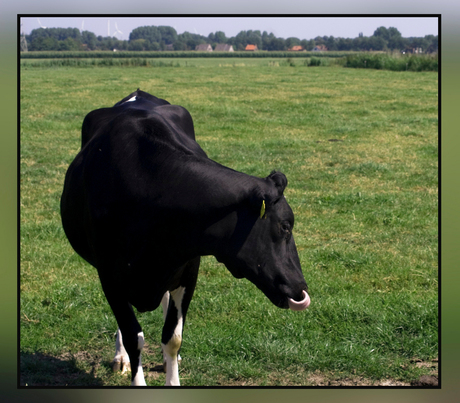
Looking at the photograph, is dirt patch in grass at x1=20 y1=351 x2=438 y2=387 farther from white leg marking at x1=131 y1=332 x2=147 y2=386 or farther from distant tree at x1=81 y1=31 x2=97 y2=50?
distant tree at x1=81 y1=31 x2=97 y2=50

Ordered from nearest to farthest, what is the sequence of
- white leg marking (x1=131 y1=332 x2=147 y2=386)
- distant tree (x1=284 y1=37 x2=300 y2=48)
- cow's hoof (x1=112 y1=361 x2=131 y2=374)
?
1. white leg marking (x1=131 y1=332 x2=147 y2=386)
2. cow's hoof (x1=112 y1=361 x2=131 y2=374)
3. distant tree (x1=284 y1=37 x2=300 y2=48)

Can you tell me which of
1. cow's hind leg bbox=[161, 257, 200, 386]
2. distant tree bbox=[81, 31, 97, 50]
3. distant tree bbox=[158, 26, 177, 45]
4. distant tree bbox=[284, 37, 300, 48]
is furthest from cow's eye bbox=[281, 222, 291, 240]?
distant tree bbox=[284, 37, 300, 48]

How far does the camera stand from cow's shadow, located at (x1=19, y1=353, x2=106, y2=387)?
178 inches

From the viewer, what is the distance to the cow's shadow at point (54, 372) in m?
4.52

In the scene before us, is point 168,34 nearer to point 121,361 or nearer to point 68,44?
point 68,44

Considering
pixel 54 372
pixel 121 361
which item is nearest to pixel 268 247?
pixel 121 361

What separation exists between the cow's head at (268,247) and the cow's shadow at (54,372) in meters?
1.89

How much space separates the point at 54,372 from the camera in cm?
464

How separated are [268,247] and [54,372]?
237cm

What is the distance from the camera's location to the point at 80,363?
4773 millimetres

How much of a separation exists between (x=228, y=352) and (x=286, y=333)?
1.93 ft

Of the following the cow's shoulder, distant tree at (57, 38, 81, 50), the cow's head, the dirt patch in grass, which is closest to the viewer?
the cow's head

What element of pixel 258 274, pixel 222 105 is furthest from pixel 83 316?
pixel 222 105

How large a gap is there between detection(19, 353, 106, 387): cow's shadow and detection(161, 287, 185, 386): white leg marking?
59 cm
